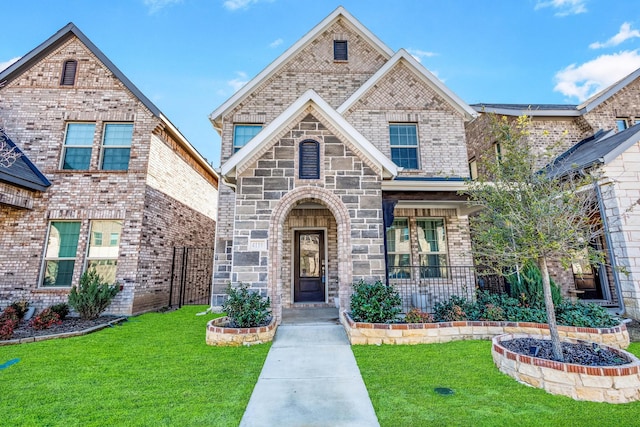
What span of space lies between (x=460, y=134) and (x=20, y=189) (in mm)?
13554

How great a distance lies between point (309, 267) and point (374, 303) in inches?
158

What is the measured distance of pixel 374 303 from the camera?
5840mm

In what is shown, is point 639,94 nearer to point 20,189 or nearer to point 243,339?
point 243,339

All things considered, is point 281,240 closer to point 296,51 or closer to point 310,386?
point 310,386

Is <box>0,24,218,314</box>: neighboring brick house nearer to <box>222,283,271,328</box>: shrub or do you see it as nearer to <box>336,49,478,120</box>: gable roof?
<box>222,283,271,328</box>: shrub

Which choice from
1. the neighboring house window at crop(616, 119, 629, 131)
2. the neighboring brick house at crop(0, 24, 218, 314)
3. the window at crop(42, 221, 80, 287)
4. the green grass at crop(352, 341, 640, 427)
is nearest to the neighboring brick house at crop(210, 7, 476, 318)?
the neighboring brick house at crop(0, 24, 218, 314)

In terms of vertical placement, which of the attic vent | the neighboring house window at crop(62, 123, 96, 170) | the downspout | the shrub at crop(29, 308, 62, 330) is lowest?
the shrub at crop(29, 308, 62, 330)

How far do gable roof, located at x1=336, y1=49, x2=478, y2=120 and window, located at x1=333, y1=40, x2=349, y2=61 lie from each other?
1871 millimetres

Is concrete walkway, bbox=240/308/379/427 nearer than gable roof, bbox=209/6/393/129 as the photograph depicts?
Yes

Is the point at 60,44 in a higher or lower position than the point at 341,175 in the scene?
higher

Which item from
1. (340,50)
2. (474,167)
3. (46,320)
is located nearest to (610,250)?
(474,167)

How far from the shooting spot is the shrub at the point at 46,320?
6.79 metres

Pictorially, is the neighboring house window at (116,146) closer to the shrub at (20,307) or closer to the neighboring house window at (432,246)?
the shrub at (20,307)

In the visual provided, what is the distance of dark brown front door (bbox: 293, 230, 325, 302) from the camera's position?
945 cm
